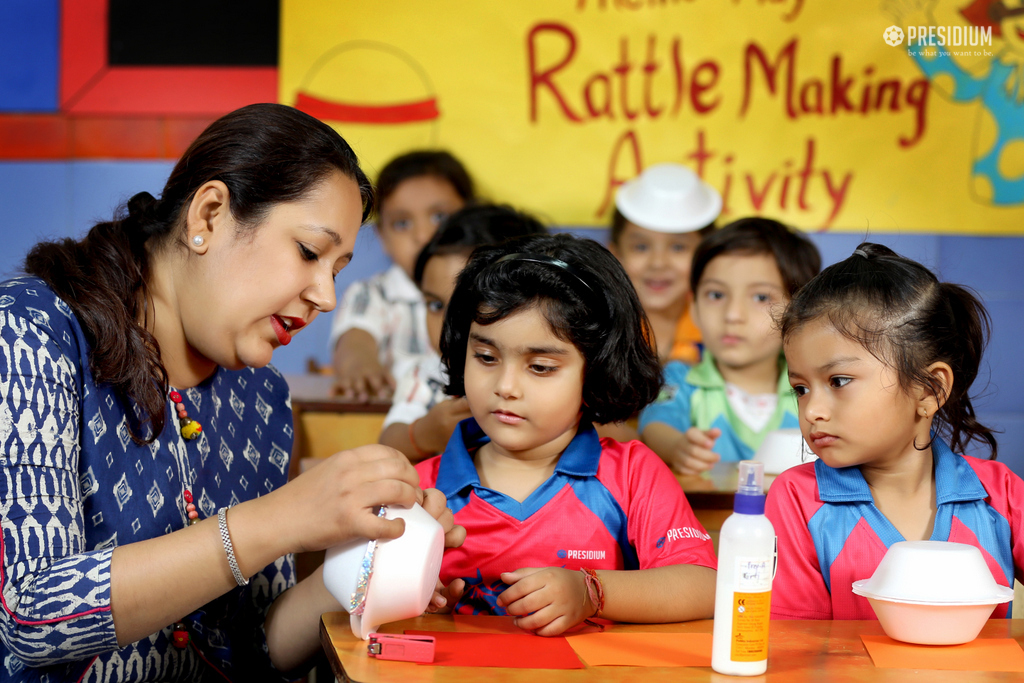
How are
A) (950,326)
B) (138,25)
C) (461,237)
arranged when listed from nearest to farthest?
1. (950,326)
2. (461,237)
3. (138,25)

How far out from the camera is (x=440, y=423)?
77.7 inches

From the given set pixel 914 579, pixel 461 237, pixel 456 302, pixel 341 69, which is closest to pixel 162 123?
pixel 341 69

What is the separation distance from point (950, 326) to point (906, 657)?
0.57m

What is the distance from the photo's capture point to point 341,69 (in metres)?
4.02


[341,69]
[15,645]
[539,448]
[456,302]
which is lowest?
[15,645]

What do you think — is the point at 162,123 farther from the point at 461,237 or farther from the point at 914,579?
the point at 914,579

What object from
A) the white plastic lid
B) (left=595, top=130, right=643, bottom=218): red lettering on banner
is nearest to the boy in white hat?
(left=595, top=130, right=643, bottom=218): red lettering on banner

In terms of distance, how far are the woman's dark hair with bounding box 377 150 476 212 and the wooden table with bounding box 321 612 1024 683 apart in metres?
2.87

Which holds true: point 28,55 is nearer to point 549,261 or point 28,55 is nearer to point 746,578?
point 549,261

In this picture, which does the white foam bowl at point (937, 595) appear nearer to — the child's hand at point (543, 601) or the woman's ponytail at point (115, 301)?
the child's hand at point (543, 601)

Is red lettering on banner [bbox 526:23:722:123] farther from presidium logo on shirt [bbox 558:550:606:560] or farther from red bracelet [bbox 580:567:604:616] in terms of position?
red bracelet [bbox 580:567:604:616]

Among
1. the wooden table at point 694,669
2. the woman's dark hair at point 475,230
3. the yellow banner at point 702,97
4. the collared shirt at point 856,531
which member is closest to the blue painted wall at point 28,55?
the yellow banner at point 702,97

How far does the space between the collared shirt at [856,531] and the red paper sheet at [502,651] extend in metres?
0.42

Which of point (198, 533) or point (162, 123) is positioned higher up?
point (162, 123)
